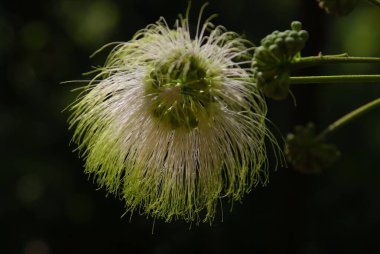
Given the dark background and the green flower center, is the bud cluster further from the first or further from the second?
the dark background

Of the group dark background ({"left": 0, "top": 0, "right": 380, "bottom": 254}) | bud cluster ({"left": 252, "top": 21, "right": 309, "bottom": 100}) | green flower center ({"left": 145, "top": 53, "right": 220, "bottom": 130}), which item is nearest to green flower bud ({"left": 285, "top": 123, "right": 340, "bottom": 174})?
bud cluster ({"left": 252, "top": 21, "right": 309, "bottom": 100})

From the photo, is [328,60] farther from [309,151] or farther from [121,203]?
[121,203]

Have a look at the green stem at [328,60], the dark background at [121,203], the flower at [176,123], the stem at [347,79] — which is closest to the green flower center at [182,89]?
the flower at [176,123]

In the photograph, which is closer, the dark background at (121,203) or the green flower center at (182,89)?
the green flower center at (182,89)

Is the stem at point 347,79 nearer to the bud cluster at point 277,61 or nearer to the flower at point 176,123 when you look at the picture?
the bud cluster at point 277,61

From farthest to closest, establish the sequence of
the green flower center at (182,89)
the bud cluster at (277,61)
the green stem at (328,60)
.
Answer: the green flower center at (182,89), the bud cluster at (277,61), the green stem at (328,60)

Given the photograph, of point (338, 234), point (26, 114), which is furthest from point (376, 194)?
point (26, 114)

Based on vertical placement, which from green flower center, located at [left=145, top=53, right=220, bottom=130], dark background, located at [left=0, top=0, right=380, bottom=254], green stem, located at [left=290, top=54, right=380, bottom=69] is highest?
green stem, located at [left=290, top=54, right=380, bottom=69]
